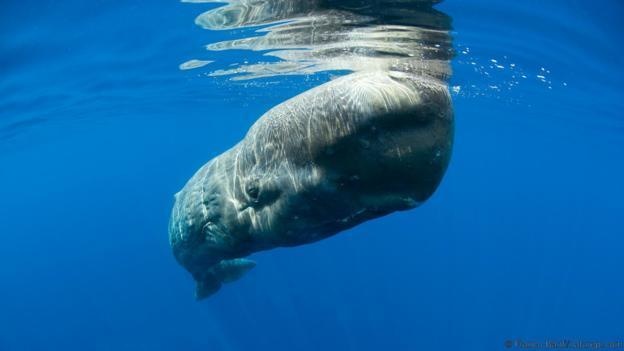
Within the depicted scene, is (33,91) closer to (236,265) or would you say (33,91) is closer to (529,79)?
(236,265)

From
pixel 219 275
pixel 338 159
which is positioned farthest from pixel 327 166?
pixel 219 275

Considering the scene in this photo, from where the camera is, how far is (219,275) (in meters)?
7.47

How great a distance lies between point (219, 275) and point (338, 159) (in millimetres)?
4441

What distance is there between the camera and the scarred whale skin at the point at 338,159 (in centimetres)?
365

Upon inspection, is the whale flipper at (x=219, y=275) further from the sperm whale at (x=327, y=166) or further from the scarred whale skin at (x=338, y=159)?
the scarred whale skin at (x=338, y=159)

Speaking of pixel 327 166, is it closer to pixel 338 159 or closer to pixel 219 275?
pixel 338 159

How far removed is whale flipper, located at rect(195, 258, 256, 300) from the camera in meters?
7.32

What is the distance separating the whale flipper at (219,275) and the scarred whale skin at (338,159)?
2349mm

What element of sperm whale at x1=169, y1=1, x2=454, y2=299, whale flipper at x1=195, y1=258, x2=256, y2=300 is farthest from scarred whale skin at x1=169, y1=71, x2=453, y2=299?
whale flipper at x1=195, y1=258, x2=256, y2=300

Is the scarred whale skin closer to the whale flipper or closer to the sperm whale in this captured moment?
the sperm whale

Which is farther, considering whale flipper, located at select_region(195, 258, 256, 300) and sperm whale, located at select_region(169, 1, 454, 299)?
whale flipper, located at select_region(195, 258, 256, 300)

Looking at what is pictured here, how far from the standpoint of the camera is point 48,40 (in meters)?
12.4

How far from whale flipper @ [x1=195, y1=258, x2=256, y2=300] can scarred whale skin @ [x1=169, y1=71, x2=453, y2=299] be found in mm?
2349

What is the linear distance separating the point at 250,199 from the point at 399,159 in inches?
70.8
